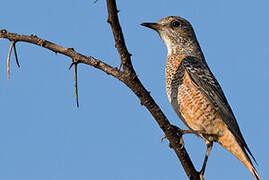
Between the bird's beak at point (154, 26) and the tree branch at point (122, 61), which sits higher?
the bird's beak at point (154, 26)

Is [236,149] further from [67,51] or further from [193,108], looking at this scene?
[67,51]

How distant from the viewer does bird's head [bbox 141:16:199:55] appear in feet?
29.3

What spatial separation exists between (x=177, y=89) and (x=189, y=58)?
1.15 m

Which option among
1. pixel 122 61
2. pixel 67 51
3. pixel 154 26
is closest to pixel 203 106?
pixel 154 26

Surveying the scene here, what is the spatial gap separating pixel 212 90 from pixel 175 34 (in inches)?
69.0

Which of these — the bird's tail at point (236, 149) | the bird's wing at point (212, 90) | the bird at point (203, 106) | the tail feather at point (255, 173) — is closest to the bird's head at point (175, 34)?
the bird at point (203, 106)

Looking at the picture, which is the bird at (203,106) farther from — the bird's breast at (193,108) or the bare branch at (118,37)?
the bare branch at (118,37)

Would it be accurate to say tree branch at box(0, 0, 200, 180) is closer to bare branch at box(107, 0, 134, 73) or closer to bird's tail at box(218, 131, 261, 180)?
bare branch at box(107, 0, 134, 73)

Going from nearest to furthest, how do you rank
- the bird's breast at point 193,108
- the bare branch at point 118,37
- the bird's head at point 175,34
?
1. the bare branch at point 118,37
2. the bird's breast at point 193,108
3. the bird's head at point 175,34

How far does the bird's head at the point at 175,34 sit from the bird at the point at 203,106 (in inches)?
15.9

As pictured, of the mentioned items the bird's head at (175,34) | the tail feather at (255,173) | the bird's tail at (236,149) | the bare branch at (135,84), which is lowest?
the tail feather at (255,173)

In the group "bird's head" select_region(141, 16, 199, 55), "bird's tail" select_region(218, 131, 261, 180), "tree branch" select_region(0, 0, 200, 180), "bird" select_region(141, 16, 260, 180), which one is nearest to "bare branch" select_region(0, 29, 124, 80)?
"tree branch" select_region(0, 0, 200, 180)

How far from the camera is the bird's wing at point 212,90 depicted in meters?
7.69

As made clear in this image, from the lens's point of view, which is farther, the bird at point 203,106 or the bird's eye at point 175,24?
the bird's eye at point 175,24
